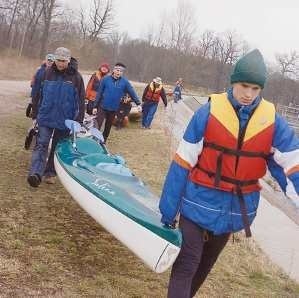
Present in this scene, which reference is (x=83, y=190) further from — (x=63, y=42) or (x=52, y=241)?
(x=63, y=42)

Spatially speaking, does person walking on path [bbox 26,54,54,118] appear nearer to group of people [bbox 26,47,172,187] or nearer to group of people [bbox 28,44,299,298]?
group of people [bbox 26,47,172,187]

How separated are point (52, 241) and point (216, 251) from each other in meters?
1.92

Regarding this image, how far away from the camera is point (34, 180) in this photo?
6.03 meters

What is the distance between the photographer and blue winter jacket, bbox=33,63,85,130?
614cm

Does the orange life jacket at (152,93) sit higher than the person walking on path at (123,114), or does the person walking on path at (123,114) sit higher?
the orange life jacket at (152,93)

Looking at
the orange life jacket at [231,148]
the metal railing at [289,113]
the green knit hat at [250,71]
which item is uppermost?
the green knit hat at [250,71]

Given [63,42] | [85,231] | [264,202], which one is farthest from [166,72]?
[85,231]

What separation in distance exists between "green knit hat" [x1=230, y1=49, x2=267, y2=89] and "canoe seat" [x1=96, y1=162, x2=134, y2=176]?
260 centimetres

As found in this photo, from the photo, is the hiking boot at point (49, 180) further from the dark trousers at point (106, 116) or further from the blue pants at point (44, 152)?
the dark trousers at point (106, 116)

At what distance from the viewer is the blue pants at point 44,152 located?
6086mm

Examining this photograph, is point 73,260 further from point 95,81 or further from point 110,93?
point 95,81

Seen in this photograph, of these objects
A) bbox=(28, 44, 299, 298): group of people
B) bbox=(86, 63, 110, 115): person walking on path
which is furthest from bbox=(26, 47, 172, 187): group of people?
bbox=(86, 63, 110, 115): person walking on path

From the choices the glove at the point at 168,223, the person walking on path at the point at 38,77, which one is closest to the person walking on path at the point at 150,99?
the person walking on path at the point at 38,77

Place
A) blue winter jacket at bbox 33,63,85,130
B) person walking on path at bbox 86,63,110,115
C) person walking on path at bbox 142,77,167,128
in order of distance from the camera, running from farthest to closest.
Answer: person walking on path at bbox 142,77,167,128 → person walking on path at bbox 86,63,110,115 → blue winter jacket at bbox 33,63,85,130
